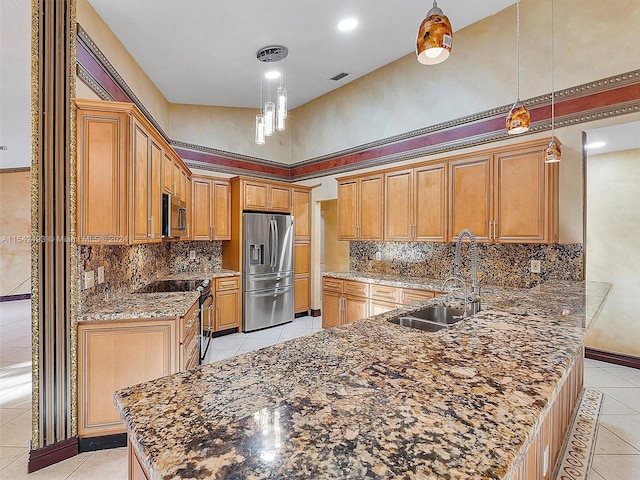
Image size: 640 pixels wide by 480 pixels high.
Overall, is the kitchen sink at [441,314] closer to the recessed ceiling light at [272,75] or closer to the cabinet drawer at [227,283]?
the cabinet drawer at [227,283]

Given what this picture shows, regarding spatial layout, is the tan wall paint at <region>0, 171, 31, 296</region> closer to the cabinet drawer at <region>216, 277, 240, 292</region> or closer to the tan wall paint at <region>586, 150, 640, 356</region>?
the cabinet drawer at <region>216, 277, 240, 292</region>

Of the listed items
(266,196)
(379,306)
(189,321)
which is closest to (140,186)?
(189,321)

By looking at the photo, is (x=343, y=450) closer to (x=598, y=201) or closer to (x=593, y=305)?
(x=593, y=305)

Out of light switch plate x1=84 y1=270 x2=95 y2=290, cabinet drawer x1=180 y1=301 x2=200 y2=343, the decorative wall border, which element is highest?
the decorative wall border

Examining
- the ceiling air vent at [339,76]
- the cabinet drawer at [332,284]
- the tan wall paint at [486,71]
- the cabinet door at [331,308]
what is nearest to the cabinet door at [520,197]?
the tan wall paint at [486,71]

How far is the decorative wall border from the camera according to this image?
285 cm

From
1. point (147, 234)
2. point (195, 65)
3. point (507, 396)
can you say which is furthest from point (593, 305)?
point (195, 65)

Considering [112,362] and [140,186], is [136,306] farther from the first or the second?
[140,186]

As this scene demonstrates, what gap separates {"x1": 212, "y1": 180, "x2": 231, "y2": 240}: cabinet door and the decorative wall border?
2.06 ft

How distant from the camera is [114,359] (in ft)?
7.23

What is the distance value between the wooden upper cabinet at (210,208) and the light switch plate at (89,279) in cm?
225

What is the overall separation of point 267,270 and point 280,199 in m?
1.21

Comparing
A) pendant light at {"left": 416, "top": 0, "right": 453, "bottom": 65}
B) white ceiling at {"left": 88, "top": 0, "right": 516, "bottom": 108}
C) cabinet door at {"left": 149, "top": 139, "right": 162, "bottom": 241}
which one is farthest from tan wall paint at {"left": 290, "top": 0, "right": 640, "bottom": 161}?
cabinet door at {"left": 149, "top": 139, "right": 162, "bottom": 241}

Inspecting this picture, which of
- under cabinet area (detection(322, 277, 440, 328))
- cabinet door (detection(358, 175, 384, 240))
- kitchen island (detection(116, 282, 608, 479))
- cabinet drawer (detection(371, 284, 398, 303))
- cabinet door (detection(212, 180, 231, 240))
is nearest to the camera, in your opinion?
kitchen island (detection(116, 282, 608, 479))
